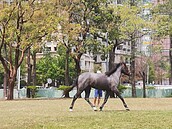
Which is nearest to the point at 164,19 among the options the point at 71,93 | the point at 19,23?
the point at 71,93

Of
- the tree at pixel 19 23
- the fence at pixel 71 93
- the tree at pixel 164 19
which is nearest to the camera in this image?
the tree at pixel 19 23

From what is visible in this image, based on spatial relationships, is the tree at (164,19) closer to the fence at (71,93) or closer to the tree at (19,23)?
the fence at (71,93)

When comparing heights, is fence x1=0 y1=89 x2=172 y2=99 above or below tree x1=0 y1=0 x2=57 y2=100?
below

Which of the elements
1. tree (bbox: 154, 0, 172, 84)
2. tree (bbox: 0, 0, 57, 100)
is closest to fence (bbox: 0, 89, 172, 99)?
tree (bbox: 154, 0, 172, 84)

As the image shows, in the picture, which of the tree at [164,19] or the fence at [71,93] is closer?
the tree at [164,19]

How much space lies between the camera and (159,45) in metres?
44.2

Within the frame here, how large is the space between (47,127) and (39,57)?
72.5 meters

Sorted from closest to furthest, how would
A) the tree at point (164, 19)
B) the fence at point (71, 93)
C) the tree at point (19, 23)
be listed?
the tree at point (19, 23), the tree at point (164, 19), the fence at point (71, 93)

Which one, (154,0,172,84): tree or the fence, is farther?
the fence

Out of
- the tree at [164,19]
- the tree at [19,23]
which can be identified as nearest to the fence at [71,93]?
the tree at [164,19]

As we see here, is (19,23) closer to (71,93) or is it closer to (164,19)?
(164,19)

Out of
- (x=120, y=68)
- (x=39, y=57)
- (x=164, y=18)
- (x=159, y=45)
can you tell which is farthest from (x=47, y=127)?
(x=39, y=57)

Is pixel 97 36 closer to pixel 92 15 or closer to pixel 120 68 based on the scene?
pixel 92 15

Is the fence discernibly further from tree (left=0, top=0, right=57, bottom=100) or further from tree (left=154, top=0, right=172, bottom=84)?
tree (left=0, top=0, right=57, bottom=100)
